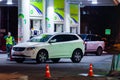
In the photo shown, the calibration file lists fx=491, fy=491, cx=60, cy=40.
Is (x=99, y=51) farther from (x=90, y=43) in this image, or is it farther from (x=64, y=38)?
(x=64, y=38)

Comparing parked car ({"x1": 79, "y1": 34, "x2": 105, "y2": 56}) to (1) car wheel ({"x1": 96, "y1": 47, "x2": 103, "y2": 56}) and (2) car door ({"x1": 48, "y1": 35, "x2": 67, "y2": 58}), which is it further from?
(2) car door ({"x1": 48, "y1": 35, "x2": 67, "y2": 58})

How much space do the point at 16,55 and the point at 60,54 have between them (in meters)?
2.63

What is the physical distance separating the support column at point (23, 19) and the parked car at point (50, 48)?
6381mm

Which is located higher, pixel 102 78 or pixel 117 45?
pixel 117 45

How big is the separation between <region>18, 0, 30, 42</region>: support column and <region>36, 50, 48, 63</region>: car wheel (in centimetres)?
801

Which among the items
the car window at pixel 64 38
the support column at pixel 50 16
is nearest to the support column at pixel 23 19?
the support column at pixel 50 16

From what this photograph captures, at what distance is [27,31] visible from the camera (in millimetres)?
35594

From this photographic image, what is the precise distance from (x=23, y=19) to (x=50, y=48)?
7771mm

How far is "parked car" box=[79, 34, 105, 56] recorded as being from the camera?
38.0m

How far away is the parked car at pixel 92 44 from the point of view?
38.0 meters

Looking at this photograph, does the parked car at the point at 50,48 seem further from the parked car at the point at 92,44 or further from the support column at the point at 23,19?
the parked car at the point at 92,44

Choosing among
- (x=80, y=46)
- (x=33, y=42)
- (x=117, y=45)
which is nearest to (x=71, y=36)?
(x=80, y=46)

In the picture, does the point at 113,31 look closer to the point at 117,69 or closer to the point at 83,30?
the point at 83,30

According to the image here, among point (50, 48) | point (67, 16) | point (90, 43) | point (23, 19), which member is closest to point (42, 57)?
point (50, 48)
